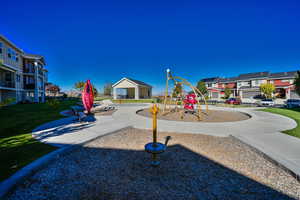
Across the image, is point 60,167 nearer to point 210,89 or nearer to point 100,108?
point 100,108

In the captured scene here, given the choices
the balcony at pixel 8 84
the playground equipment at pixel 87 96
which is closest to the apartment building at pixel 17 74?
the balcony at pixel 8 84

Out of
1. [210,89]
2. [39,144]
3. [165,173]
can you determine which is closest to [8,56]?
[39,144]

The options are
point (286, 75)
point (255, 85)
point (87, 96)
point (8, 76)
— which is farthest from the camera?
point (255, 85)

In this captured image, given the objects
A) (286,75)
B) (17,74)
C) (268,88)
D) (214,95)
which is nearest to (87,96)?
(17,74)

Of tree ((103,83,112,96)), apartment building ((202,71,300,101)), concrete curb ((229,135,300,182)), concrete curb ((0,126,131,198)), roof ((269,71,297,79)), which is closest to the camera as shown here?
concrete curb ((0,126,131,198))

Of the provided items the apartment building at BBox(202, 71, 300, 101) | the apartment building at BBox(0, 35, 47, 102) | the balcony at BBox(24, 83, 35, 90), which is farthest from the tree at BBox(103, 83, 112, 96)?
the apartment building at BBox(202, 71, 300, 101)

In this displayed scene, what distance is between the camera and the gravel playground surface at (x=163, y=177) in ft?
8.29

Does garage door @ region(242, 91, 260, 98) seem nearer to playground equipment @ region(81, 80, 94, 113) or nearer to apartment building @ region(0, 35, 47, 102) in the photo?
playground equipment @ region(81, 80, 94, 113)

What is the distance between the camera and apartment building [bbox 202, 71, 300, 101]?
32.7 metres

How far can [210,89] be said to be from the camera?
45.6 meters

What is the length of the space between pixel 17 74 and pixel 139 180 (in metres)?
30.6

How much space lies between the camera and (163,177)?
308cm

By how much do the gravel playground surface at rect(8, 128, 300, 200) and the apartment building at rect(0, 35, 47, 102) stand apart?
72.3 feet

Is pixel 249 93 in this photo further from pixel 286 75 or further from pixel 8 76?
pixel 8 76
